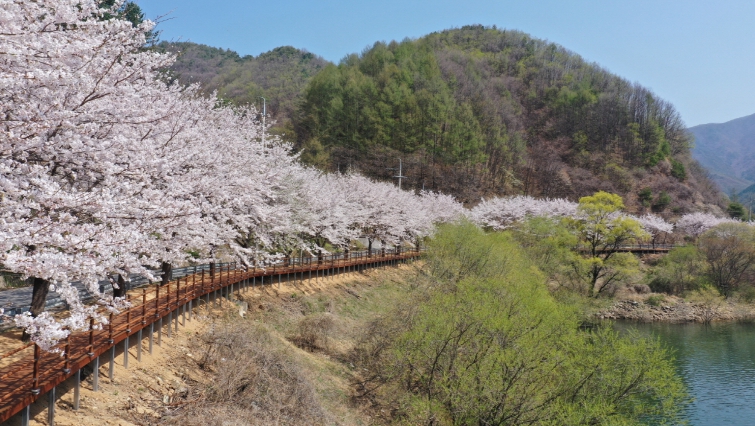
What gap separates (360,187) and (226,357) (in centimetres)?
3364

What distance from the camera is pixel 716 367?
32469 mm

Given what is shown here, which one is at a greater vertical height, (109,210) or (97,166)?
(97,166)

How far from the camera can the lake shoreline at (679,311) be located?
50.0 meters

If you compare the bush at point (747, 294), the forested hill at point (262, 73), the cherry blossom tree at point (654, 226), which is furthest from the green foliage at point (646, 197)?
the forested hill at point (262, 73)

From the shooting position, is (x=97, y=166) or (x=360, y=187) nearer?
(x=97, y=166)

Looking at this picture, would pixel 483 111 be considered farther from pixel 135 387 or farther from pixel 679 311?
pixel 135 387

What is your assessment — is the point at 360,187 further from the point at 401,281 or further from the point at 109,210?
the point at 109,210

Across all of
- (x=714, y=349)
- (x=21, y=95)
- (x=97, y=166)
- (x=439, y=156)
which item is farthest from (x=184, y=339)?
(x=439, y=156)

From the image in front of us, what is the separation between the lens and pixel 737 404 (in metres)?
25.9

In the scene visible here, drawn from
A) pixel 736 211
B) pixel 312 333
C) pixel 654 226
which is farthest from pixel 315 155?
pixel 736 211

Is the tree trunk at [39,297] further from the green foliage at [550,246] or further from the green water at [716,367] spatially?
the green foliage at [550,246]

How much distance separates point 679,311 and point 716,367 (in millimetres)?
20935

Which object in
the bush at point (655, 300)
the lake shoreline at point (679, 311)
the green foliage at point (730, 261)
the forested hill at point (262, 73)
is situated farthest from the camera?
the forested hill at point (262, 73)

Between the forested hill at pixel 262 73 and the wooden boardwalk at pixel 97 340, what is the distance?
71133 mm
